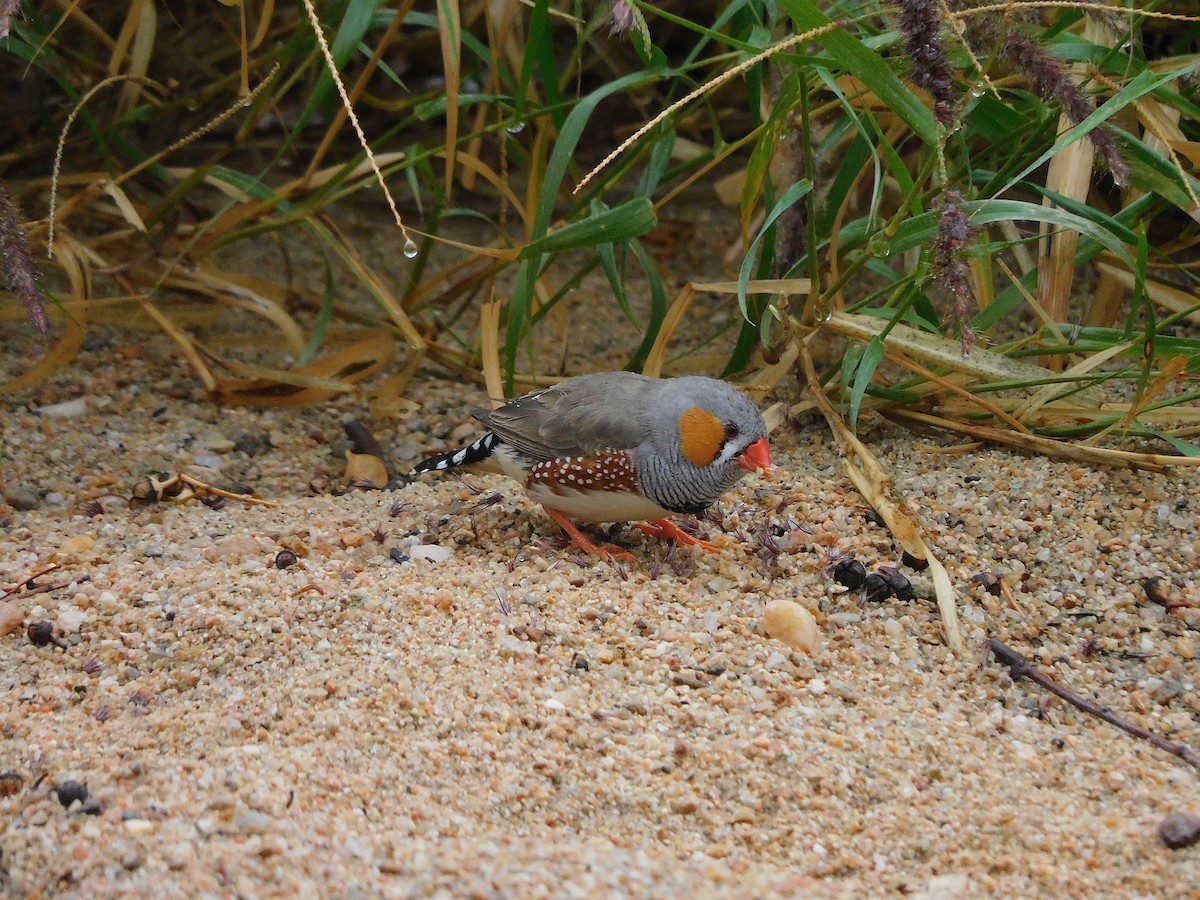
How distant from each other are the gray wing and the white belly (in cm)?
10

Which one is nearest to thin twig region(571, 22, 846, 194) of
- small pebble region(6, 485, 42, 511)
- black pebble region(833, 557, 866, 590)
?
black pebble region(833, 557, 866, 590)

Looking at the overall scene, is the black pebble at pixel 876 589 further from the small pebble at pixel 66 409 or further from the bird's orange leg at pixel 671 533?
the small pebble at pixel 66 409

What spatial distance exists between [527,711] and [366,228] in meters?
3.33

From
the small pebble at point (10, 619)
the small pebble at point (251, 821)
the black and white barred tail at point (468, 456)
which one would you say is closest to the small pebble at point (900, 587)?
the black and white barred tail at point (468, 456)

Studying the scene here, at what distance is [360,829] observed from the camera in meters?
2.01

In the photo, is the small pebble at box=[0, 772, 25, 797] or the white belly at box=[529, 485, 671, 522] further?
the white belly at box=[529, 485, 671, 522]

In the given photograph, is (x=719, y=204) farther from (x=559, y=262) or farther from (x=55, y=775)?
(x=55, y=775)

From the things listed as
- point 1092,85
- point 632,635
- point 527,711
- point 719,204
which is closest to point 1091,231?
point 1092,85

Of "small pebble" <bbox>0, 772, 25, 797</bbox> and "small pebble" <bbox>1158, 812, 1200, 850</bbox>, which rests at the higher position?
"small pebble" <bbox>1158, 812, 1200, 850</bbox>

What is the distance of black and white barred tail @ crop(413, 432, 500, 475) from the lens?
3346 millimetres

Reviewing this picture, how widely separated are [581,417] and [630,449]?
0.19 meters

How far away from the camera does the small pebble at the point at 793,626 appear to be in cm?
263

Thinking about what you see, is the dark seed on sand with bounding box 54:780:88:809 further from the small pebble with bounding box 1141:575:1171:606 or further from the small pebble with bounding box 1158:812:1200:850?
the small pebble with bounding box 1141:575:1171:606

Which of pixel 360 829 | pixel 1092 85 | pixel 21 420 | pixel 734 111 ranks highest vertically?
pixel 1092 85
